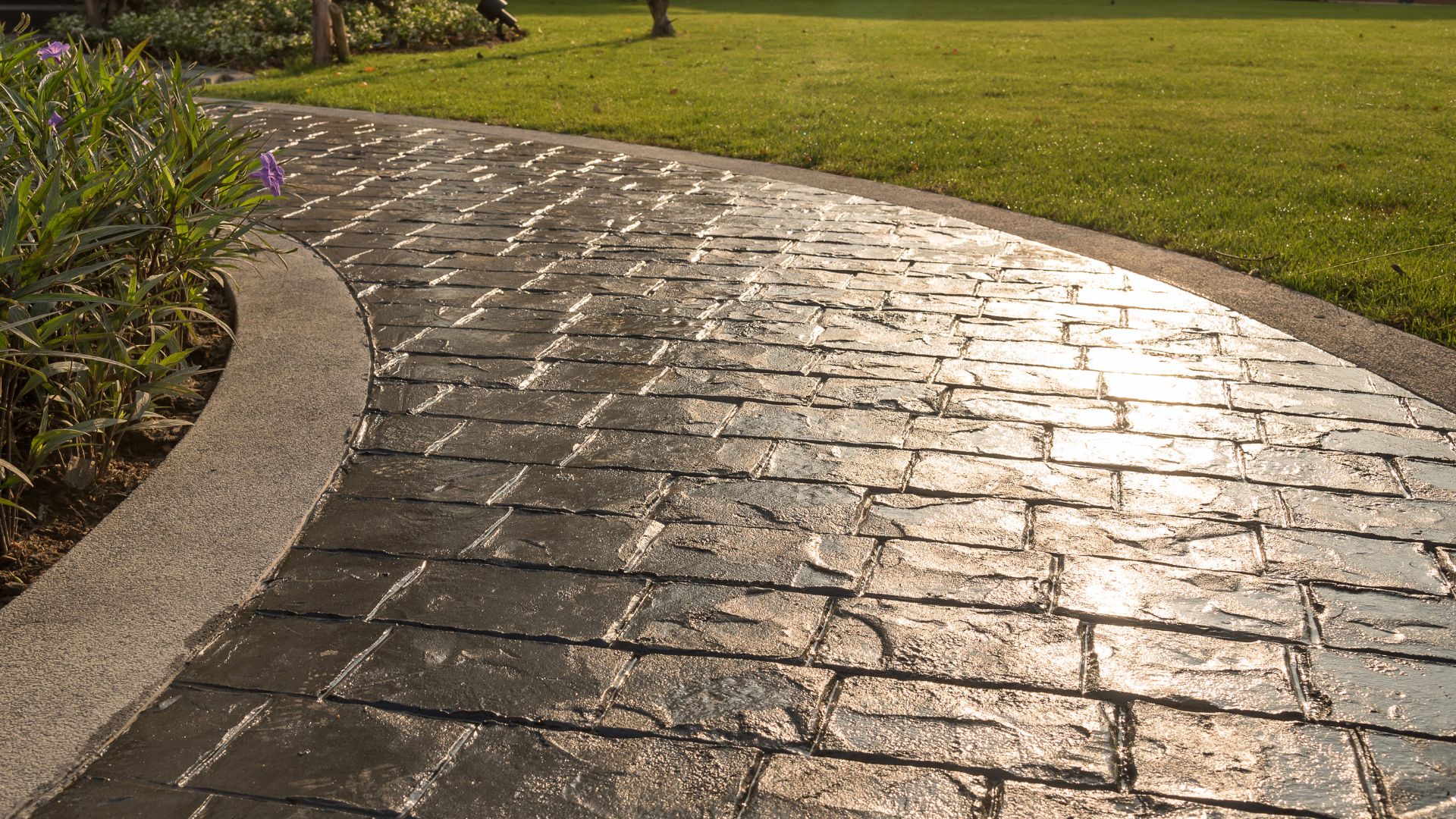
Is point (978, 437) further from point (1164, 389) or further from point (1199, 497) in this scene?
point (1164, 389)

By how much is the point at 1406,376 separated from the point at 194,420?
177 inches

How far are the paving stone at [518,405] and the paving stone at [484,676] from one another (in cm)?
136

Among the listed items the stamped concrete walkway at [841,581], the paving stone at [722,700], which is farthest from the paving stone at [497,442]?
the paving stone at [722,700]

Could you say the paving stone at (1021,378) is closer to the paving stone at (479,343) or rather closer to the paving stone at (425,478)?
the paving stone at (479,343)

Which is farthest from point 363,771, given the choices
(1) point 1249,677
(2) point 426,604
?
(1) point 1249,677

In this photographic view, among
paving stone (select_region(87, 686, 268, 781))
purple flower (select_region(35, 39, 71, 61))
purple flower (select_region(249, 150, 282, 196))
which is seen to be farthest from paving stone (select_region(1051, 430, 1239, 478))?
purple flower (select_region(35, 39, 71, 61))

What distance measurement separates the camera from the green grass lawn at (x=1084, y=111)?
675cm

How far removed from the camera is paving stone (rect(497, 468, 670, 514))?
353cm

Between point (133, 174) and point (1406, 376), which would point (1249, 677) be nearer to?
point (1406, 376)

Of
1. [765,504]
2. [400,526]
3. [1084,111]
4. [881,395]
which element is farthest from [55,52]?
[1084,111]

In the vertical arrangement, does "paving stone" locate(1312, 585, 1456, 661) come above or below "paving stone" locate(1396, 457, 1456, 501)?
above

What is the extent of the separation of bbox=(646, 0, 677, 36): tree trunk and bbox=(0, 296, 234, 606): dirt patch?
14958 mm

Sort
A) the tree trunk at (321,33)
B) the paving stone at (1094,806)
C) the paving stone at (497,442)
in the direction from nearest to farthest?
1. the paving stone at (1094,806)
2. the paving stone at (497,442)
3. the tree trunk at (321,33)

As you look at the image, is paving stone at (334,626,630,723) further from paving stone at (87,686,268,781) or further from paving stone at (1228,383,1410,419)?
paving stone at (1228,383,1410,419)
